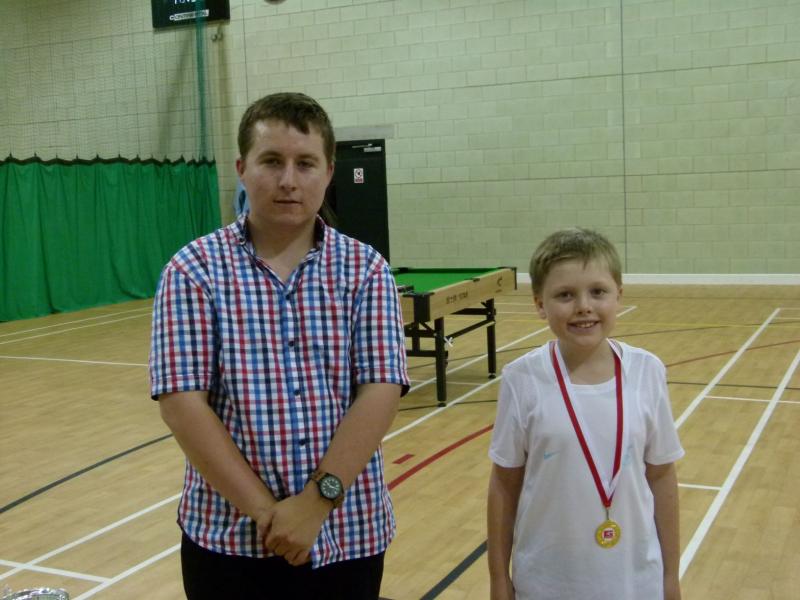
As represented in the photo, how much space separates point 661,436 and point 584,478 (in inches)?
7.1

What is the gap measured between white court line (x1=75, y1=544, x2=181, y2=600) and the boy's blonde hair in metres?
2.43

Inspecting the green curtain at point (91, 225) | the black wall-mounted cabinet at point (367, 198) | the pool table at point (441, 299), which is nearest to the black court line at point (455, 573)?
the pool table at point (441, 299)

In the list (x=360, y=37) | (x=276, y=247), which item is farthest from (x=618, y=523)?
(x=360, y=37)

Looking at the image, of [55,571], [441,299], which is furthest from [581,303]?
[441,299]

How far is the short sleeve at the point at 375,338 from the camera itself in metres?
1.58

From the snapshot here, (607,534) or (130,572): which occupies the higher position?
(607,534)

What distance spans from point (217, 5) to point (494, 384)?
34.8 feet

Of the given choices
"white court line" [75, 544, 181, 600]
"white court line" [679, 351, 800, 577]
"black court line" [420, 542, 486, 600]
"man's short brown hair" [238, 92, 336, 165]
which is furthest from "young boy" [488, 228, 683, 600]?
"white court line" [75, 544, 181, 600]

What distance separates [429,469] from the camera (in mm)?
4871

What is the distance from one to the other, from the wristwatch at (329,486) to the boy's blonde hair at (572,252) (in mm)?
624

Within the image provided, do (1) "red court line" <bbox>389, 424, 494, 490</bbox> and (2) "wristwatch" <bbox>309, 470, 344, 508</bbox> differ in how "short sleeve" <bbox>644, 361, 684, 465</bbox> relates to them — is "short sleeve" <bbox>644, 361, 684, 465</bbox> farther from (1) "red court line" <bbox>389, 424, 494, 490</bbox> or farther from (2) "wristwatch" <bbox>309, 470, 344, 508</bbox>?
(1) "red court line" <bbox>389, 424, 494, 490</bbox>

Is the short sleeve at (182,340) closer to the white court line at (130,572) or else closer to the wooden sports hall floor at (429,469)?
the wooden sports hall floor at (429,469)

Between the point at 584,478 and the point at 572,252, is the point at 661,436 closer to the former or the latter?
the point at 584,478

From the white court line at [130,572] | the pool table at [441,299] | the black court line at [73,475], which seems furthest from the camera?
the pool table at [441,299]
